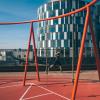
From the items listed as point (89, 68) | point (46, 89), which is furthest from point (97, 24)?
point (46, 89)

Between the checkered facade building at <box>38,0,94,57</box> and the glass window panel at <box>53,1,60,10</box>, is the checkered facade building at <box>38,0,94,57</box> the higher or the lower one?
the lower one

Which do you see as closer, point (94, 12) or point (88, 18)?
point (88, 18)

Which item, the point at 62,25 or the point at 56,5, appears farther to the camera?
the point at 62,25

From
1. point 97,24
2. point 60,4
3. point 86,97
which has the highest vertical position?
point 60,4

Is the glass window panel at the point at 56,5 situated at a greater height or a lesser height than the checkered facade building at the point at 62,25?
greater

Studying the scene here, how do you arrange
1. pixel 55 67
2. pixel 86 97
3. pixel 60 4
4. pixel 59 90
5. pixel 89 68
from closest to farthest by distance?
pixel 86 97 < pixel 59 90 < pixel 55 67 < pixel 89 68 < pixel 60 4

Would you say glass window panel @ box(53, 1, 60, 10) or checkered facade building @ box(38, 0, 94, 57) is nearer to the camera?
checkered facade building @ box(38, 0, 94, 57)

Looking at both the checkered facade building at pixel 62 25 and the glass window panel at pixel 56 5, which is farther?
the glass window panel at pixel 56 5

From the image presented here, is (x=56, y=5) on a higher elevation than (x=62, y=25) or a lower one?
higher

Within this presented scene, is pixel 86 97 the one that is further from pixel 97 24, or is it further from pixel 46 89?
pixel 97 24

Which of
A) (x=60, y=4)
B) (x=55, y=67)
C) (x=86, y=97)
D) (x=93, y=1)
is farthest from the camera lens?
(x=60, y=4)

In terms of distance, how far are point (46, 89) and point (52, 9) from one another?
6489cm

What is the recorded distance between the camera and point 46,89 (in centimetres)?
1109

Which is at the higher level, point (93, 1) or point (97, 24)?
point (97, 24)
